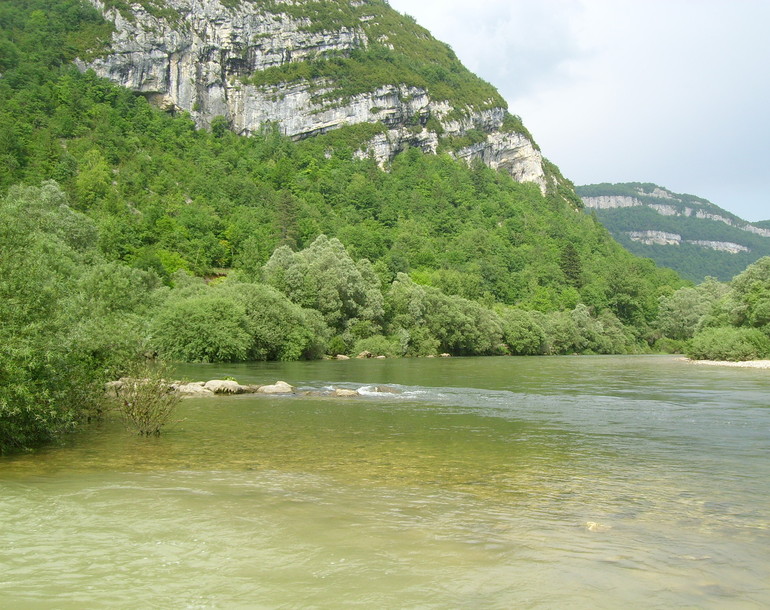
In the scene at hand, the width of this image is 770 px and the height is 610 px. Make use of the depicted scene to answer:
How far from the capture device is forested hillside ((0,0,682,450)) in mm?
17016

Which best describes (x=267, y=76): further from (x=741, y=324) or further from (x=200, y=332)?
(x=741, y=324)

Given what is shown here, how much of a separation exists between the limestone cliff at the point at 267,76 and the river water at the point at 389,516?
16531 cm

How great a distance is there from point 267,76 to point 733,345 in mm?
159523

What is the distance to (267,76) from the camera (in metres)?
184

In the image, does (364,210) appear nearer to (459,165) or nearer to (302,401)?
(459,165)

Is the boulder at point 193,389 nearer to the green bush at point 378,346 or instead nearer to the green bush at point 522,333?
the green bush at point 378,346

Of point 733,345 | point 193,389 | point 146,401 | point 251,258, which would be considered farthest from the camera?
point 251,258

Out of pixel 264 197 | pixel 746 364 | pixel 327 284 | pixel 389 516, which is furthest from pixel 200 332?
pixel 264 197

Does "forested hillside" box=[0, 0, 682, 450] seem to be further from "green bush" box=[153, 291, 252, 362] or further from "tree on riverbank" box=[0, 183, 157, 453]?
"green bush" box=[153, 291, 252, 362]

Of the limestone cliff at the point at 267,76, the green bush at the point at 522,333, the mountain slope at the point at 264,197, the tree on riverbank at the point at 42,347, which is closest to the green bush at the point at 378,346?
the mountain slope at the point at 264,197

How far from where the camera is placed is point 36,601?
646cm

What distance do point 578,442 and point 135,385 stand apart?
44.6 feet

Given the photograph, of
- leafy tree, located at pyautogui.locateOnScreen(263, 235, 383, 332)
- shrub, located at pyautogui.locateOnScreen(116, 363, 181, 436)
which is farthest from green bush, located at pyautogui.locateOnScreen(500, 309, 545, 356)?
shrub, located at pyautogui.locateOnScreen(116, 363, 181, 436)

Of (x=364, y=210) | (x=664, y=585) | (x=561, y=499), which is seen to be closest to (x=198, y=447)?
(x=561, y=499)
